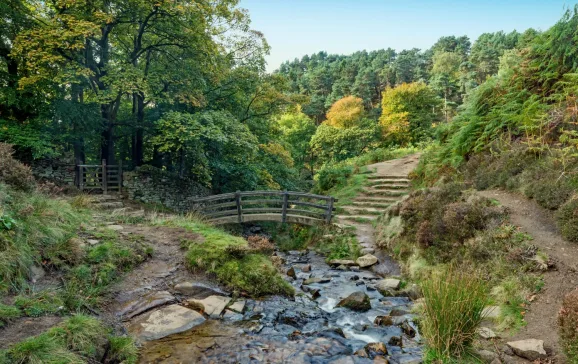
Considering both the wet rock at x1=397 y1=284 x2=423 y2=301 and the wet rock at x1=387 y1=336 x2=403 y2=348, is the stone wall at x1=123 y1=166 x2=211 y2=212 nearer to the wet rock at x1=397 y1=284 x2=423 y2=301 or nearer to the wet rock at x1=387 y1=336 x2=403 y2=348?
the wet rock at x1=397 y1=284 x2=423 y2=301

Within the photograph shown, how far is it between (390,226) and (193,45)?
9.66 metres

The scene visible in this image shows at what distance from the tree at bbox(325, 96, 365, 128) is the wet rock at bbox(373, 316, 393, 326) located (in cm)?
2453

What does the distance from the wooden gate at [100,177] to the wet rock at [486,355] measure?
13153 millimetres

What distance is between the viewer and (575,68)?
705cm

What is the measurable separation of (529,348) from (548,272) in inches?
68.7

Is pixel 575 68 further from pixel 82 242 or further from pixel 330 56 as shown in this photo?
pixel 330 56

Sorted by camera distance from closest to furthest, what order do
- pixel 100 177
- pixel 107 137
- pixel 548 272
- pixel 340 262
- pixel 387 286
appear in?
pixel 548 272
pixel 387 286
pixel 340 262
pixel 100 177
pixel 107 137

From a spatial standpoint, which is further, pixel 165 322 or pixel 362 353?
pixel 165 322

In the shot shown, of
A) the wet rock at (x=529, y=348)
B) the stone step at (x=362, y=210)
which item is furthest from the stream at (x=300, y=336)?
the stone step at (x=362, y=210)

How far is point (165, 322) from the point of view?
4.08 metres

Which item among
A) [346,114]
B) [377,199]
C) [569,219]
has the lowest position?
[377,199]

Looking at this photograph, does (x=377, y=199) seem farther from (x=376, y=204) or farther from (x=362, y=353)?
(x=362, y=353)

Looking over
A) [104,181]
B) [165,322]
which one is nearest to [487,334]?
[165,322]

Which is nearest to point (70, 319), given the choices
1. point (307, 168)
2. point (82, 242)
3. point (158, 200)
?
point (82, 242)
